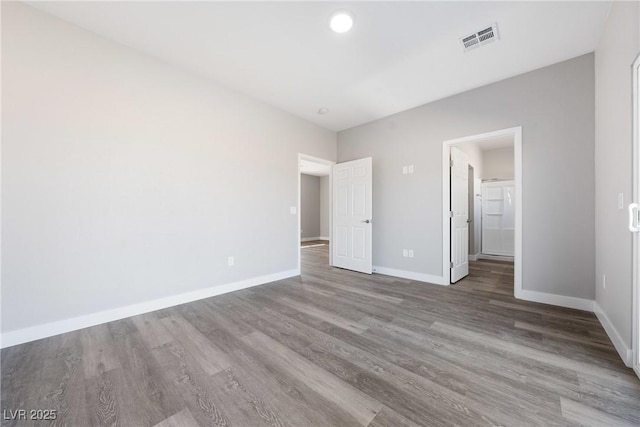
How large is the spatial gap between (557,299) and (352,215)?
2910 millimetres

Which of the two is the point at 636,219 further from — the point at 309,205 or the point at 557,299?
the point at 309,205

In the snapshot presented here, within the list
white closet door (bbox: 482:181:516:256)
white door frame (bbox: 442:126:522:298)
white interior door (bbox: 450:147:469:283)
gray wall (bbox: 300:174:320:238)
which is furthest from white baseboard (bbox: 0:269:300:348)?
white closet door (bbox: 482:181:516:256)

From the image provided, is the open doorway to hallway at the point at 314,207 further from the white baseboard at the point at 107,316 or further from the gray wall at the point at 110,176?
the white baseboard at the point at 107,316

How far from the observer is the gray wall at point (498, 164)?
224 inches

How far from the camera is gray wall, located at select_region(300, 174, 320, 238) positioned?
895 centimetres

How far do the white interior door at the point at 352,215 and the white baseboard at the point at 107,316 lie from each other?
1858 millimetres

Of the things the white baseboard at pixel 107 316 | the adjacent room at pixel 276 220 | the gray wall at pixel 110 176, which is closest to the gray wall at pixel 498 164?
the adjacent room at pixel 276 220

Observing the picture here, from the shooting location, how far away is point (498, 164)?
5867 millimetres

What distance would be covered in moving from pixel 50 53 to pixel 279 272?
11.2 ft

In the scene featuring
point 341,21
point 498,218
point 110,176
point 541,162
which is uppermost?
point 341,21

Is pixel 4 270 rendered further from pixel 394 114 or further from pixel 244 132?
pixel 394 114

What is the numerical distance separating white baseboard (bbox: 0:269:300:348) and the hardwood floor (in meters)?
0.10

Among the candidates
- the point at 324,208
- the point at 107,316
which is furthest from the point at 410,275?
the point at 324,208

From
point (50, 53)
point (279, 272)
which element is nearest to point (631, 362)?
point (279, 272)
